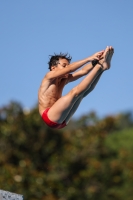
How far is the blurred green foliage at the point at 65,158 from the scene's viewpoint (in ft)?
63.1

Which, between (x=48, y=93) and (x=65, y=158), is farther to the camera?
(x=65, y=158)

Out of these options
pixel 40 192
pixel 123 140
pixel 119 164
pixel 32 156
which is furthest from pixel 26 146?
pixel 123 140

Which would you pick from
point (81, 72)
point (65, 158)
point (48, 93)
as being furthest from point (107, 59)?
point (65, 158)

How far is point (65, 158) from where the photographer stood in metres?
19.8

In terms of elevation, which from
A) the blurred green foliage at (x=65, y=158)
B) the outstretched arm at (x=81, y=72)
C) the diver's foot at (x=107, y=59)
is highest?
the blurred green foliage at (x=65, y=158)

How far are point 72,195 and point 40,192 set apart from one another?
1.14 meters

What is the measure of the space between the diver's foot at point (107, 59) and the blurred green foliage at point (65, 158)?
453 inches

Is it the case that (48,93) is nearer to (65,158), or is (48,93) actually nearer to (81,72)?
(81,72)

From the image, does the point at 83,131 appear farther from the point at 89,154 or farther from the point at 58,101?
the point at 58,101

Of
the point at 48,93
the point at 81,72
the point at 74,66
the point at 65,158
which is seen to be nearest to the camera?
the point at 74,66

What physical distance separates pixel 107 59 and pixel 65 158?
1220cm

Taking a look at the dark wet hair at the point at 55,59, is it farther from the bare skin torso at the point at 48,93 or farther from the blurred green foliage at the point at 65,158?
the blurred green foliage at the point at 65,158

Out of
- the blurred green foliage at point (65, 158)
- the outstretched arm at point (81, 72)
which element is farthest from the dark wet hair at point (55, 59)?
the blurred green foliage at point (65, 158)

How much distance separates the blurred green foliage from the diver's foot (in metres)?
11.5
